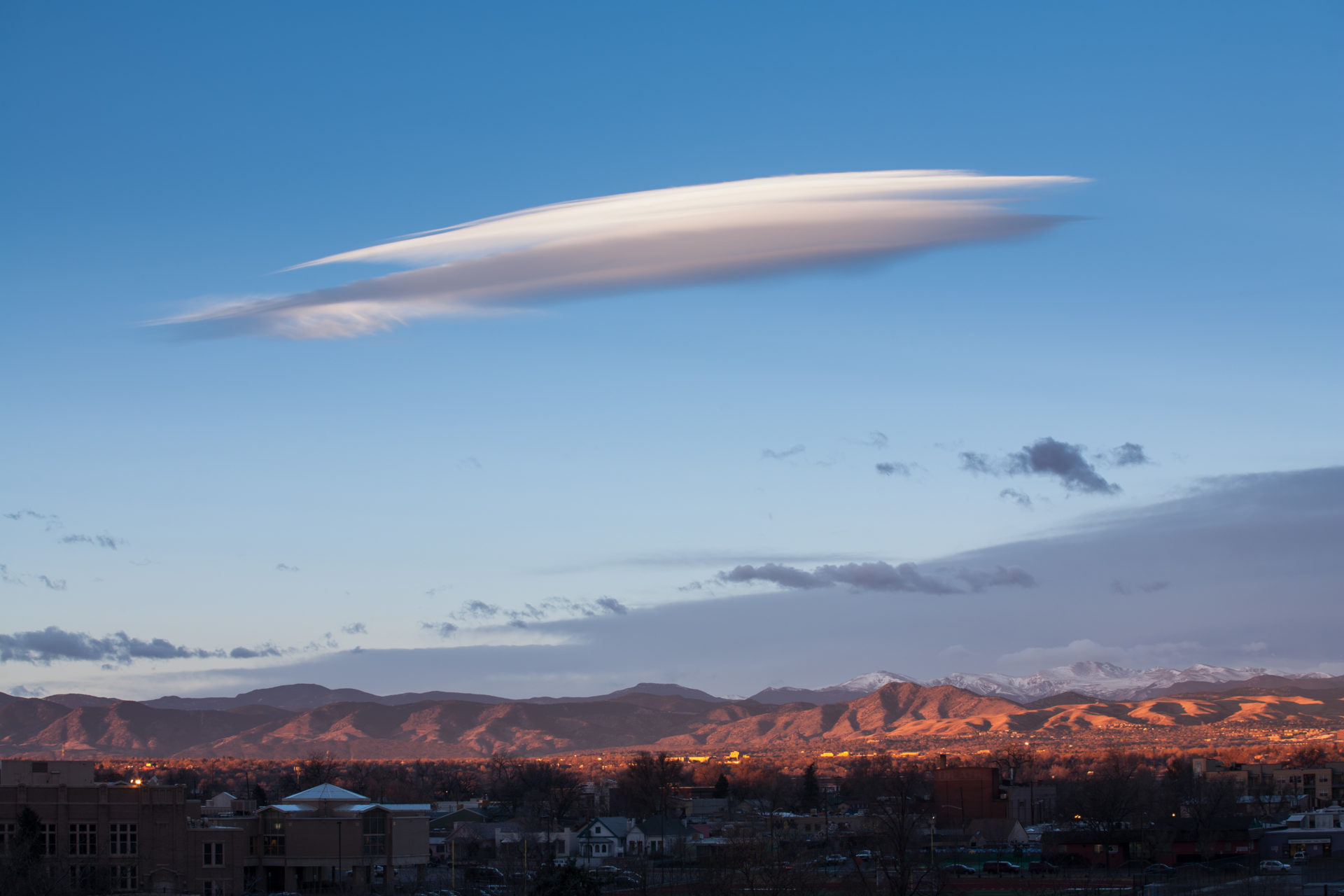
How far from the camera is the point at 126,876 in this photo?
78500 mm

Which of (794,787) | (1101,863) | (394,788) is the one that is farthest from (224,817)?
(794,787)

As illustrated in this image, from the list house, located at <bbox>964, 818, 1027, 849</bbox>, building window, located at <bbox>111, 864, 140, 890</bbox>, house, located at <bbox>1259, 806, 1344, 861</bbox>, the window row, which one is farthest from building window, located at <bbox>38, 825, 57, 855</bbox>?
house, located at <bbox>964, 818, 1027, 849</bbox>

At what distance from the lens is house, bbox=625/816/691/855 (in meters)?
119

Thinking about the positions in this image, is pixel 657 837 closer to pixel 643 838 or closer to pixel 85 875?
pixel 643 838

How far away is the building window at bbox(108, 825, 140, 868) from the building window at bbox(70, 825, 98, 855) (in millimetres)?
793

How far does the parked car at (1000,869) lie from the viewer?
98.3 m

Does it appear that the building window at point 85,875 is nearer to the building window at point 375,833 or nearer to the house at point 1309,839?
the building window at point 375,833

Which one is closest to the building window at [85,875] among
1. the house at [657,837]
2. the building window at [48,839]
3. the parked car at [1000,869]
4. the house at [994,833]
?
the building window at [48,839]

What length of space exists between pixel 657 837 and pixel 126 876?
2095 inches

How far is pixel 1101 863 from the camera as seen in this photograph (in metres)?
105

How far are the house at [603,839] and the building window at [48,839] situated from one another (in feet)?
161

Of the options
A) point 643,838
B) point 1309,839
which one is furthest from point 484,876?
point 1309,839

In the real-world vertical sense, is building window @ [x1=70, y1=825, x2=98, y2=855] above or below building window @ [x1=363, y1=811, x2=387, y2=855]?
above

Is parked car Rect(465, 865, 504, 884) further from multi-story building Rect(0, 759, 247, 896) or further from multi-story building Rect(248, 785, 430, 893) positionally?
multi-story building Rect(0, 759, 247, 896)
